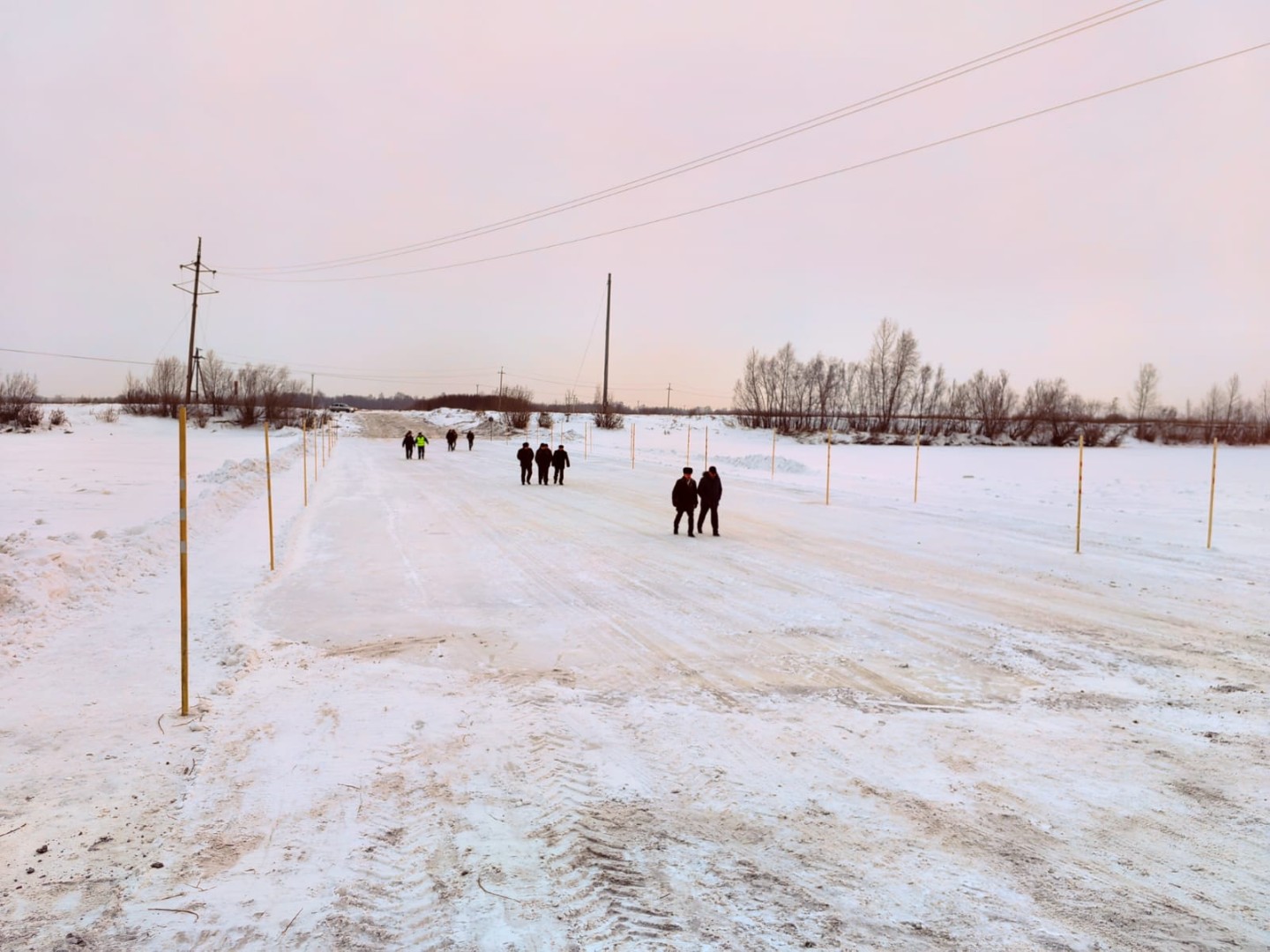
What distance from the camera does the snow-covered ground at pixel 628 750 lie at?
338 centimetres

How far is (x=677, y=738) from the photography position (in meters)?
5.29

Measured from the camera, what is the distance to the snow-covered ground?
3.38 m

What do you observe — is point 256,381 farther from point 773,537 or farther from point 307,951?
point 307,951

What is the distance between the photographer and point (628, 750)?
16.7 feet

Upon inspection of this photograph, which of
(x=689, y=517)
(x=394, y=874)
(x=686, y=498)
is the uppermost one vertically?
(x=686, y=498)

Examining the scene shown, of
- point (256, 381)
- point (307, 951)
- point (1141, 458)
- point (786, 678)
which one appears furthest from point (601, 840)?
point (256, 381)

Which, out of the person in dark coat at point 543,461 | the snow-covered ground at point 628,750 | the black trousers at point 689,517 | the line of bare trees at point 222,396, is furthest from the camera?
the line of bare trees at point 222,396

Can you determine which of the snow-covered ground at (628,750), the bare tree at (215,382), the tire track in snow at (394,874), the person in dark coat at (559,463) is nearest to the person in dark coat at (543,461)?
the person in dark coat at (559,463)

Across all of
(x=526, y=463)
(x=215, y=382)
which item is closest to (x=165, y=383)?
(x=215, y=382)

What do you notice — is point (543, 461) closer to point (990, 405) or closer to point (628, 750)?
point (628, 750)

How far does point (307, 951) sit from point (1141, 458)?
190ft

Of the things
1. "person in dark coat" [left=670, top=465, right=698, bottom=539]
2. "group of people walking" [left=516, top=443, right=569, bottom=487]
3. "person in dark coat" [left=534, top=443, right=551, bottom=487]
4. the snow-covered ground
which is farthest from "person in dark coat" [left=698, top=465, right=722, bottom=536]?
"person in dark coat" [left=534, top=443, right=551, bottom=487]

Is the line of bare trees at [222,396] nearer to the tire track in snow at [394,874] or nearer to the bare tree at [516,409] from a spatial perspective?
the bare tree at [516,409]

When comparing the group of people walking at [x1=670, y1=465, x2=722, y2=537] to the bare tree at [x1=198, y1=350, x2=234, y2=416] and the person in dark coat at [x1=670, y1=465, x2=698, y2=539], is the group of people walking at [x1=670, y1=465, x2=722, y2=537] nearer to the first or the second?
the person in dark coat at [x1=670, y1=465, x2=698, y2=539]
